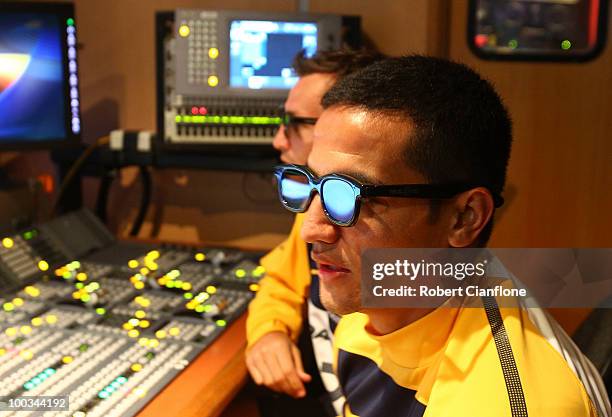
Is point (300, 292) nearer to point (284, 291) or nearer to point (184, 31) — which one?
point (284, 291)

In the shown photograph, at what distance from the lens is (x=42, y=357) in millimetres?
1206

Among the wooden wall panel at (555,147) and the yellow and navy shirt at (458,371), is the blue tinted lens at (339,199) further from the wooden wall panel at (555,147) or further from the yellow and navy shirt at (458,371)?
the wooden wall panel at (555,147)

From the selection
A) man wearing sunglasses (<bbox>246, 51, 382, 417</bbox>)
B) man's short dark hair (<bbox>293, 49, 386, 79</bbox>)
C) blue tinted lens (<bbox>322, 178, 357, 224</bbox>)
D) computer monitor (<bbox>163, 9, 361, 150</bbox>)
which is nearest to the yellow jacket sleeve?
man wearing sunglasses (<bbox>246, 51, 382, 417</bbox>)

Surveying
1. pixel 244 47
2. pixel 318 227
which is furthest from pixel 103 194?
pixel 318 227

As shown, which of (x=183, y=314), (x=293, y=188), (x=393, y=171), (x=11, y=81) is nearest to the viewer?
(x=393, y=171)

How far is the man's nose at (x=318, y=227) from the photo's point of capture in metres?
0.93

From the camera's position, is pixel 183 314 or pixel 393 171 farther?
pixel 183 314

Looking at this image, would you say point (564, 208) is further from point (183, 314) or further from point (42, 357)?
point (42, 357)

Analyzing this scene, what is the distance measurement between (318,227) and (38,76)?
125cm

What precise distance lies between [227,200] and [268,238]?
0.60ft

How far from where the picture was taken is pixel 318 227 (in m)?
0.93

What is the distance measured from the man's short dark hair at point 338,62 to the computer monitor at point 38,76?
0.72 meters

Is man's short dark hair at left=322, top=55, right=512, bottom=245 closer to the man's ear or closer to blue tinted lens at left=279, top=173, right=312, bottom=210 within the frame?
the man's ear

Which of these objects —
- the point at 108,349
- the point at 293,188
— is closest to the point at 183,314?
the point at 108,349
